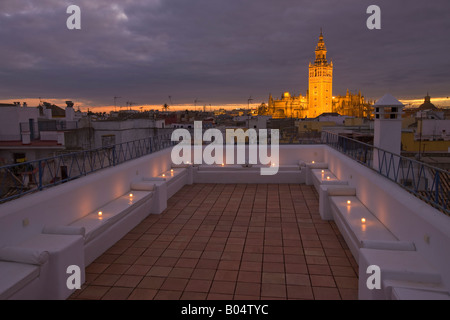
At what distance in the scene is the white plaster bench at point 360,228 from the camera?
11.9 feet

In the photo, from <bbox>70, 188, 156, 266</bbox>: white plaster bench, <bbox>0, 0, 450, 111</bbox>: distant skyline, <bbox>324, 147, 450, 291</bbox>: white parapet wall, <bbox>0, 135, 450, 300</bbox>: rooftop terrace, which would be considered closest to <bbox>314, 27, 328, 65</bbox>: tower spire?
<bbox>0, 0, 450, 111</bbox>: distant skyline

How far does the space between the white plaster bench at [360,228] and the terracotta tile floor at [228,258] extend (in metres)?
0.25

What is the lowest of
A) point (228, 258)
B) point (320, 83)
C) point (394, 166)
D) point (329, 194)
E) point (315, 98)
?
point (228, 258)

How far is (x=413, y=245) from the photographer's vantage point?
359 centimetres

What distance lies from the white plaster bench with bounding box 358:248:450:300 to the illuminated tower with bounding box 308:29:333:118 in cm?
10790

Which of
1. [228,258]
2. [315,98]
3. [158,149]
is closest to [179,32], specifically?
[158,149]

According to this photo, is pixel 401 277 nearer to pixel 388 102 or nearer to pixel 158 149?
pixel 388 102

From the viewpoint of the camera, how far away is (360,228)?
14.6 feet

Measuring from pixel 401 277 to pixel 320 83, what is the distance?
4435 inches

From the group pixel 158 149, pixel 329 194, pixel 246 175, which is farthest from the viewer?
pixel 158 149

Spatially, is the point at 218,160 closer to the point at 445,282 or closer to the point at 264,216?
the point at 264,216

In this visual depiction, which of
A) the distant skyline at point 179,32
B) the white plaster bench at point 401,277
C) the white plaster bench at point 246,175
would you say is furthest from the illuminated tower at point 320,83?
the white plaster bench at point 401,277

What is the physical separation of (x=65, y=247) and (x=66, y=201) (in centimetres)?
132

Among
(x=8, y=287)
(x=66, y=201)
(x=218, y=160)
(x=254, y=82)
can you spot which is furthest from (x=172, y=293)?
(x=254, y=82)
